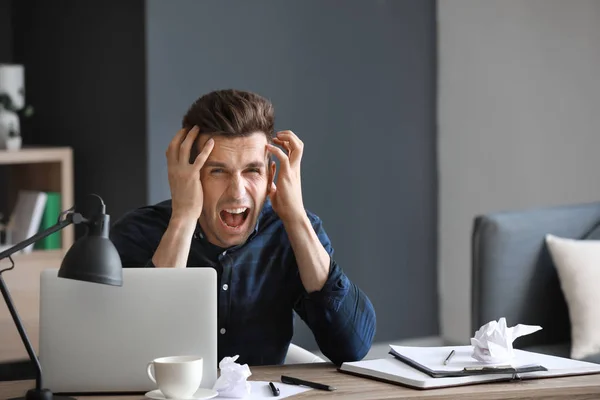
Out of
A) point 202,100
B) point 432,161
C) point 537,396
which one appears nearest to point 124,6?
point 432,161

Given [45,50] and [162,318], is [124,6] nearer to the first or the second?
[45,50]

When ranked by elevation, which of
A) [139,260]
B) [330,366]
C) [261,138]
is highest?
[261,138]

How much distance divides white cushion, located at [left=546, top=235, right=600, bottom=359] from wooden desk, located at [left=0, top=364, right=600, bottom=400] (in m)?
1.49

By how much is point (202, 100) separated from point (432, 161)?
280 cm

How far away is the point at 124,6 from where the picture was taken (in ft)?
14.6

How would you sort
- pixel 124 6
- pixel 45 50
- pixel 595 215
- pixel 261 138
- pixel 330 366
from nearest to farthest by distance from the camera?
pixel 330 366
pixel 261 138
pixel 595 215
pixel 124 6
pixel 45 50

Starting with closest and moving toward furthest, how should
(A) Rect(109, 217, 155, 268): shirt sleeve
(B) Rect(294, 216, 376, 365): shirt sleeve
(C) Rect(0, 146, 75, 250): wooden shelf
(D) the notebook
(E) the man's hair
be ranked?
(D) the notebook < (B) Rect(294, 216, 376, 365): shirt sleeve < (E) the man's hair < (A) Rect(109, 217, 155, 268): shirt sleeve < (C) Rect(0, 146, 75, 250): wooden shelf

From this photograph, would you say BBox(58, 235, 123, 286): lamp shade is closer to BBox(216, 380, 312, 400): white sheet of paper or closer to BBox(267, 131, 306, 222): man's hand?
BBox(216, 380, 312, 400): white sheet of paper

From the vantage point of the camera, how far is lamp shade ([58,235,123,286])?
1.83 metres

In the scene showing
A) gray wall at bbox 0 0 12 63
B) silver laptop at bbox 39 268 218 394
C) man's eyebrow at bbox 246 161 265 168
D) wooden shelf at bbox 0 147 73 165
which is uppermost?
gray wall at bbox 0 0 12 63

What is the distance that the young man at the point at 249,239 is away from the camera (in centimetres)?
244

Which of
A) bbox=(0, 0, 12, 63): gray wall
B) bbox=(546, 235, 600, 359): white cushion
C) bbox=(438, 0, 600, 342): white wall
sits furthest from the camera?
bbox=(0, 0, 12, 63): gray wall

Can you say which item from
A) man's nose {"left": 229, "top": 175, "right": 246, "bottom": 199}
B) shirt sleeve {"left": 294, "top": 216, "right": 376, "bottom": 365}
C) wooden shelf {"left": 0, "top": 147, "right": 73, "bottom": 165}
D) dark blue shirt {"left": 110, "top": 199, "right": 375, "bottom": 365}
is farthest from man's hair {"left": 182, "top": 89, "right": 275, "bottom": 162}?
wooden shelf {"left": 0, "top": 147, "right": 73, "bottom": 165}

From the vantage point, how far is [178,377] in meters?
1.89
